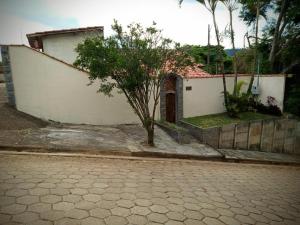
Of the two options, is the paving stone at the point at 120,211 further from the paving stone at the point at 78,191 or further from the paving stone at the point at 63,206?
the paving stone at the point at 78,191

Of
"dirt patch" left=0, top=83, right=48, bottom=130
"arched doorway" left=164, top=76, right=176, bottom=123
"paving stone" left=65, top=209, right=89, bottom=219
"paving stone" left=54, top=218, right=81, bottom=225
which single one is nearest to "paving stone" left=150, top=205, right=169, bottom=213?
"paving stone" left=65, top=209, right=89, bottom=219

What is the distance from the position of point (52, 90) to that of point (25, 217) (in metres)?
7.88

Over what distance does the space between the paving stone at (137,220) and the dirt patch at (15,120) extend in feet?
21.4

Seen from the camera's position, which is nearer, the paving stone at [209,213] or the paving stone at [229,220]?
the paving stone at [229,220]

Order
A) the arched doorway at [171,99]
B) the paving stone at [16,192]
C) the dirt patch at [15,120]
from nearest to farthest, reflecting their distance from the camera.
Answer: the paving stone at [16,192] < the dirt patch at [15,120] < the arched doorway at [171,99]

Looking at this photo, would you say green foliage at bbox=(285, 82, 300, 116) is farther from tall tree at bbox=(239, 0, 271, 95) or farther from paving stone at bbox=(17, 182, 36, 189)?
paving stone at bbox=(17, 182, 36, 189)

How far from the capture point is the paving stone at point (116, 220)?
137 inches

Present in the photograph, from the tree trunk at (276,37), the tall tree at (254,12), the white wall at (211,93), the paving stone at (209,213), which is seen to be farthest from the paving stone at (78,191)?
the tree trunk at (276,37)

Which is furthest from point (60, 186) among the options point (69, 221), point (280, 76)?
point (280, 76)

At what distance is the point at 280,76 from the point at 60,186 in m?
14.8

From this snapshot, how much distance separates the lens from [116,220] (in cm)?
354

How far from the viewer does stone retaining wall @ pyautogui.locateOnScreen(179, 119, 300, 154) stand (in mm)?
11430

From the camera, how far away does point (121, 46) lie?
8.23 meters

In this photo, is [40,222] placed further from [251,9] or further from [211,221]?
[251,9]
